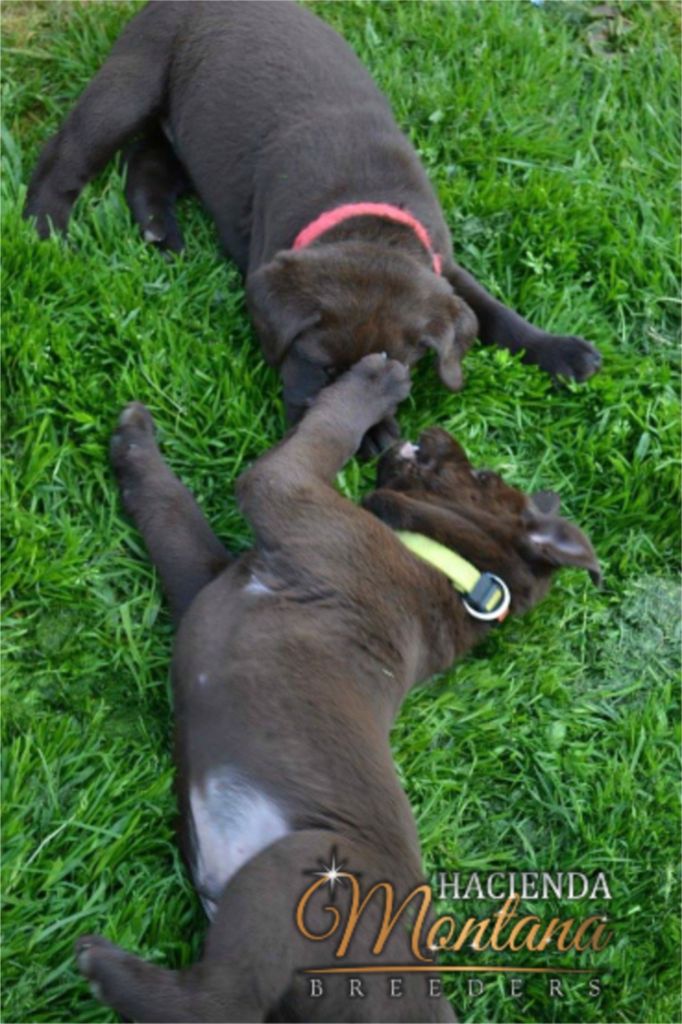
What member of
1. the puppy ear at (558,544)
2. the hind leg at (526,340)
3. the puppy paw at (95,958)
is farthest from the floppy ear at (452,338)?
the puppy paw at (95,958)

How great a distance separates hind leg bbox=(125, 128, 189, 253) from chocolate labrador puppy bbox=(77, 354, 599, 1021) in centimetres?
85

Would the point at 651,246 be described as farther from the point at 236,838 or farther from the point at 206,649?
the point at 236,838

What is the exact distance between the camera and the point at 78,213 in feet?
Answer: 14.9

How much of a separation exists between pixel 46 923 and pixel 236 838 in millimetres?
538

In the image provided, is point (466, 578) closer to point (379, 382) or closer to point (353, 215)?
point (379, 382)

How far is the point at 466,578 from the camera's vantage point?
3.76 meters

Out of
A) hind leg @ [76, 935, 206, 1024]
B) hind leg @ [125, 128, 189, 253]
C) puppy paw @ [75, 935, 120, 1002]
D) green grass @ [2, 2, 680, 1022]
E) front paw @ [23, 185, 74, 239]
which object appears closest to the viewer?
hind leg @ [76, 935, 206, 1024]

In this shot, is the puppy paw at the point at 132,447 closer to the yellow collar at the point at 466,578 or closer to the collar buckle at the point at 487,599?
the yellow collar at the point at 466,578

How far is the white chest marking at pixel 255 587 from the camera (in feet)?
11.7

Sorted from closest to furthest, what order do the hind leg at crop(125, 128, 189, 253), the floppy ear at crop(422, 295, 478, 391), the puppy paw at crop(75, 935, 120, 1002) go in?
the puppy paw at crop(75, 935, 120, 1002) → the floppy ear at crop(422, 295, 478, 391) → the hind leg at crop(125, 128, 189, 253)

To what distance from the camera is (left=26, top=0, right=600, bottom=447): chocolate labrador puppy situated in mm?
4172

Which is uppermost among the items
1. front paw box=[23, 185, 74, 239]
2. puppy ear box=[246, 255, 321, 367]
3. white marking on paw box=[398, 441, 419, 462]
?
front paw box=[23, 185, 74, 239]

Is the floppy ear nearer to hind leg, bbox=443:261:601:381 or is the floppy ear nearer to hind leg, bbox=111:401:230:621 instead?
hind leg, bbox=443:261:601:381

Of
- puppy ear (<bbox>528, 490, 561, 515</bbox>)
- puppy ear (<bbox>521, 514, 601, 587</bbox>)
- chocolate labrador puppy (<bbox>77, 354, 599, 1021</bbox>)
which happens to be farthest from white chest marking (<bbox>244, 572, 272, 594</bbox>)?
puppy ear (<bbox>528, 490, 561, 515</bbox>)
